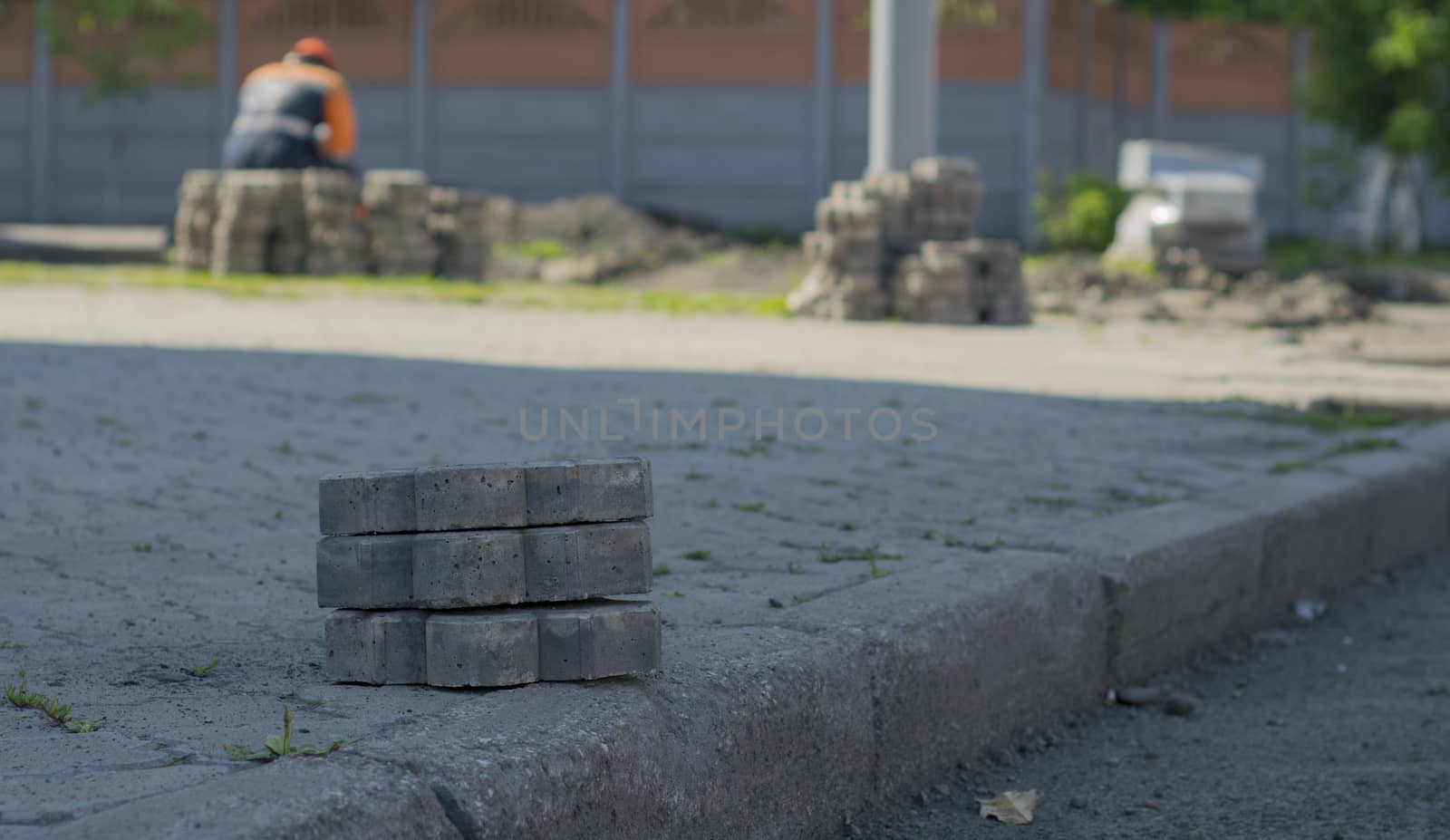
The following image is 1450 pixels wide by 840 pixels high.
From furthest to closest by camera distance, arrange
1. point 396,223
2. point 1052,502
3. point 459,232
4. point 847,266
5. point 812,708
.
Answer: point 459,232 → point 396,223 → point 847,266 → point 1052,502 → point 812,708

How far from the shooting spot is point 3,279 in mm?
13164

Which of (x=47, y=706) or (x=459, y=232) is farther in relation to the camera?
(x=459, y=232)

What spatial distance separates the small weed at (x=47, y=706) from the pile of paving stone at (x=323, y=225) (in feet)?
41.1

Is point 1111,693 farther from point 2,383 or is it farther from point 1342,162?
point 1342,162

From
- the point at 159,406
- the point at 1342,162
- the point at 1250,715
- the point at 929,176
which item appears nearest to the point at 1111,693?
the point at 1250,715

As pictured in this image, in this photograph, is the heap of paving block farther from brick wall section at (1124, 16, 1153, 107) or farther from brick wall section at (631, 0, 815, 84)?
brick wall section at (1124, 16, 1153, 107)

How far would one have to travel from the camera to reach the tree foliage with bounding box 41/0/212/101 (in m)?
23.4

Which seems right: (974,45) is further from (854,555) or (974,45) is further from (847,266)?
(854,555)

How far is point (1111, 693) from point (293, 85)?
12.4m

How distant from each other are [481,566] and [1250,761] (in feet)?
5.81

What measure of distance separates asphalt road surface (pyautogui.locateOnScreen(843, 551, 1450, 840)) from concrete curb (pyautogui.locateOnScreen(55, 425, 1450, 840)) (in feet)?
0.24

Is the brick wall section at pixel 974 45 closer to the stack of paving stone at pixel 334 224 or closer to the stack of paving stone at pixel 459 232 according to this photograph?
the stack of paving stone at pixel 459 232

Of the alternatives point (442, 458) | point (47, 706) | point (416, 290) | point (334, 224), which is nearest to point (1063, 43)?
point (334, 224)

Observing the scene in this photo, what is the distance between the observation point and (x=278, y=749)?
2229 millimetres
